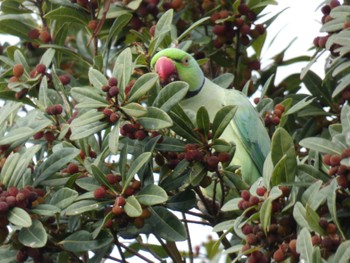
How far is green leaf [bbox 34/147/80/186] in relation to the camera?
2736 millimetres

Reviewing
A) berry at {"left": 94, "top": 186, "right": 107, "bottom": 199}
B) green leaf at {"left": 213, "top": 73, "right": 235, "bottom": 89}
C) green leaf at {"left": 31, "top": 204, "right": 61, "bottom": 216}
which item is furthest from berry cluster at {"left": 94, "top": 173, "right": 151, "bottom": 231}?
green leaf at {"left": 213, "top": 73, "right": 235, "bottom": 89}

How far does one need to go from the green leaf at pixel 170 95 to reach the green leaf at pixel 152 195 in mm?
239

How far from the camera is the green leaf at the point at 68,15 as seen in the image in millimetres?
3355

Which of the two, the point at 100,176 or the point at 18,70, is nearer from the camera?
the point at 100,176

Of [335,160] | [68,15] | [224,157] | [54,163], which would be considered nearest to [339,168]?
[335,160]

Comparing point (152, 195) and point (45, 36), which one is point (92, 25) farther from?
point (152, 195)

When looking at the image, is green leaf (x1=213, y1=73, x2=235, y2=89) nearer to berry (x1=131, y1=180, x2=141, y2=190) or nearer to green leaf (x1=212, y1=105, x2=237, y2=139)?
green leaf (x1=212, y1=105, x2=237, y2=139)

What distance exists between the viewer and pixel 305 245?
6.93 feet

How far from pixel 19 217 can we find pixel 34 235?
81 mm

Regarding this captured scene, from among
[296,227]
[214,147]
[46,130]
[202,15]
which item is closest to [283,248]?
[296,227]

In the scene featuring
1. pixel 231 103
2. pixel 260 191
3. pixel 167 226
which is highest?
pixel 260 191

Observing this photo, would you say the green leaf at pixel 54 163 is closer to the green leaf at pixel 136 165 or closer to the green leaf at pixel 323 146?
the green leaf at pixel 136 165

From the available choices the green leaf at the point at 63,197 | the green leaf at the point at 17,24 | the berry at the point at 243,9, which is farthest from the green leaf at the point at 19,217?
the berry at the point at 243,9

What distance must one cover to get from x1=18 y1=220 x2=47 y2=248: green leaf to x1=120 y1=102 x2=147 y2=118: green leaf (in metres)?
0.41
